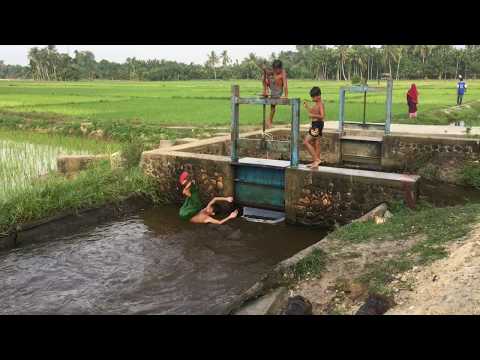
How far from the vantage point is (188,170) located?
31.5 ft

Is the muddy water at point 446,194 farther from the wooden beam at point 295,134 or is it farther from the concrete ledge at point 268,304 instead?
the concrete ledge at point 268,304

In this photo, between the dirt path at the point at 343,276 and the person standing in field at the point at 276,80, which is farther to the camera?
the person standing in field at the point at 276,80

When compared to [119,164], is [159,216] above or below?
below

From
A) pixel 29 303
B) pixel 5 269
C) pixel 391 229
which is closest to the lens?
pixel 29 303

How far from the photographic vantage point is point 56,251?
23.6 feet

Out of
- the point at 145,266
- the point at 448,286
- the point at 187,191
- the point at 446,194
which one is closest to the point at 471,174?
the point at 446,194

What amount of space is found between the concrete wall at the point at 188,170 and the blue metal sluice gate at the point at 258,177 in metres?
0.22

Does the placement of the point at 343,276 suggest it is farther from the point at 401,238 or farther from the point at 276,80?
the point at 276,80

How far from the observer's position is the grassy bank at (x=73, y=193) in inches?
299

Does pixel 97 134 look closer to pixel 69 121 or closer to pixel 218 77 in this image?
pixel 69 121

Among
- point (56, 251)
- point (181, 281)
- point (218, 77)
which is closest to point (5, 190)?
point (56, 251)

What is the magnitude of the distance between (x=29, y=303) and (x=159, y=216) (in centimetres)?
368

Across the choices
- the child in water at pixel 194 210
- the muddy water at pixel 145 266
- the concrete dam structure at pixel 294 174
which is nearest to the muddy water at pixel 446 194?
the concrete dam structure at pixel 294 174

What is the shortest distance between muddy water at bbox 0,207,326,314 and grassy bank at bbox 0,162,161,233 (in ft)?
1.85
